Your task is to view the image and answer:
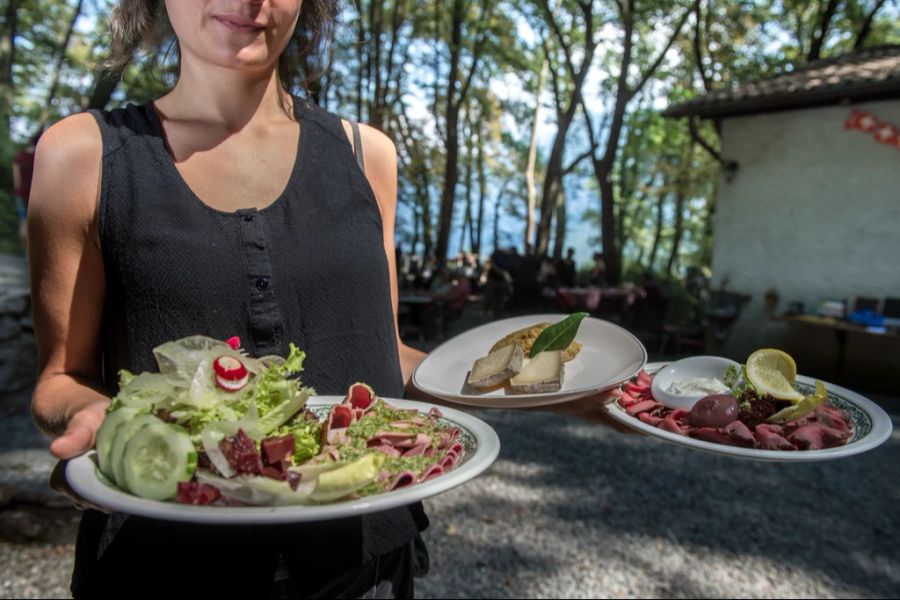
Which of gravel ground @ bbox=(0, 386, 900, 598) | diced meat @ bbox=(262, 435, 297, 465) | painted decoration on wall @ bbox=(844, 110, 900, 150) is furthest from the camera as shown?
gravel ground @ bbox=(0, 386, 900, 598)

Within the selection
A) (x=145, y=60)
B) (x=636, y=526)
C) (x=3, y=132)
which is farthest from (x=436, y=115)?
(x=145, y=60)

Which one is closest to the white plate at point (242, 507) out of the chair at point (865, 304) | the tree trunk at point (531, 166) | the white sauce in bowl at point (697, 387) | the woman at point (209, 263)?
the woman at point (209, 263)

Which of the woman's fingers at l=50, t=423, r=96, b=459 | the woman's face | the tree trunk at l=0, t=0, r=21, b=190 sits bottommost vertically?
the woman's fingers at l=50, t=423, r=96, b=459

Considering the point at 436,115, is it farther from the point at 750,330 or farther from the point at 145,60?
the point at 145,60

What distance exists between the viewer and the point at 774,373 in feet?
4.68

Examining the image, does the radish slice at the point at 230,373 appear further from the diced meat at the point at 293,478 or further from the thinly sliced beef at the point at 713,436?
the thinly sliced beef at the point at 713,436

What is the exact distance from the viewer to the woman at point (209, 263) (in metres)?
1.18

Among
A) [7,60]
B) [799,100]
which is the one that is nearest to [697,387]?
[799,100]

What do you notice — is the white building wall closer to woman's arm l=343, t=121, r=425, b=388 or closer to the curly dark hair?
woman's arm l=343, t=121, r=425, b=388

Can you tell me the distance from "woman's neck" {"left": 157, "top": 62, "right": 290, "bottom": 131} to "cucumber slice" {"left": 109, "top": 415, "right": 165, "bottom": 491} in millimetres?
672

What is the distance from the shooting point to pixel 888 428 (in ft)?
4.07

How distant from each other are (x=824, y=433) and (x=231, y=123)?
1.36m

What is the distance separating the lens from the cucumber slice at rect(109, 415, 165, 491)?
0.94m

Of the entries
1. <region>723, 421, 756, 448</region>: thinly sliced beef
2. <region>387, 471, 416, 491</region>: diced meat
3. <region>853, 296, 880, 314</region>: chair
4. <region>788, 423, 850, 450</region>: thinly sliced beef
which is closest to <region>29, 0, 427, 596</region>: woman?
<region>387, 471, 416, 491</region>: diced meat
